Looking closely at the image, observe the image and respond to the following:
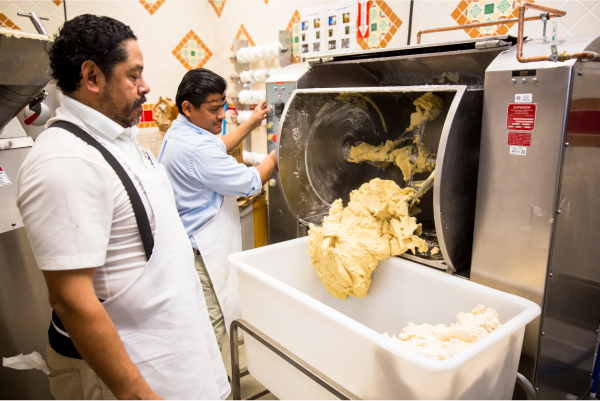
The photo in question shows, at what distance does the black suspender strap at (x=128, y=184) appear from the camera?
3.10ft

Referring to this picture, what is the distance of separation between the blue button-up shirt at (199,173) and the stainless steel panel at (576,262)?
4.03 ft

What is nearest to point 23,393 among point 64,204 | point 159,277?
point 159,277

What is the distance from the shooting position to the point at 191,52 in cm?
366

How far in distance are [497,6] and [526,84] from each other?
2.92 ft

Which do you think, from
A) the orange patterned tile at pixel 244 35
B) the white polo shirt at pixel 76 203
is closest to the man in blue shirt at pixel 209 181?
the white polo shirt at pixel 76 203

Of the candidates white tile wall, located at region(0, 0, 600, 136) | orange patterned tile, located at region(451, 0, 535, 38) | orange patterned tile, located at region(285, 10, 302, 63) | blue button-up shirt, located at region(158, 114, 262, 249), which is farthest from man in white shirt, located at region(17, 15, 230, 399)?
orange patterned tile, located at region(285, 10, 302, 63)

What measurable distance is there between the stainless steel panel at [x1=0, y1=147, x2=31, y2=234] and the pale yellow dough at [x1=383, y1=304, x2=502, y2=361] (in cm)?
155

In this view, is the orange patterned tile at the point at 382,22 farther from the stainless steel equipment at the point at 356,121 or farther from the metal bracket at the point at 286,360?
the metal bracket at the point at 286,360

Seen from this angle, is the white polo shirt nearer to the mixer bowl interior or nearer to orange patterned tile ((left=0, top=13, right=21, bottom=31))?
the mixer bowl interior

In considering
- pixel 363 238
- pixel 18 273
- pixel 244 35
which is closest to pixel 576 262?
pixel 363 238

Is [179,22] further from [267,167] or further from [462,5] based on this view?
[462,5]

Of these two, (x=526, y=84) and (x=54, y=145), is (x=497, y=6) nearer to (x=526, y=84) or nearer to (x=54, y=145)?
(x=526, y=84)

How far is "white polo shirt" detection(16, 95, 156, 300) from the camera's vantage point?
86cm

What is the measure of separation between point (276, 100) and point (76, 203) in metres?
1.41
